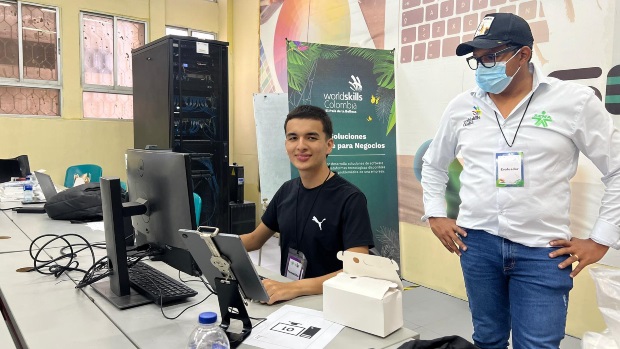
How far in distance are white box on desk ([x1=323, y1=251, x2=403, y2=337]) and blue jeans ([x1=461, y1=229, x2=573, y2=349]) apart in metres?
0.59

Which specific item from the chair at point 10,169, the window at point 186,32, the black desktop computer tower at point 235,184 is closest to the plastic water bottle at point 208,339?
the chair at point 10,169

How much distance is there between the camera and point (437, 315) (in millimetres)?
2877

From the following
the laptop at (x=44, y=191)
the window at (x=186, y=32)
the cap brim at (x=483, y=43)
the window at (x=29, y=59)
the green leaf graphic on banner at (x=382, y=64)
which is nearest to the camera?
the cap brim at (x=483, y=43)

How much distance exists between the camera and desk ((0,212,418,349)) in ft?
3.56

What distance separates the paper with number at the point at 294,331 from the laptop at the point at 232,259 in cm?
9

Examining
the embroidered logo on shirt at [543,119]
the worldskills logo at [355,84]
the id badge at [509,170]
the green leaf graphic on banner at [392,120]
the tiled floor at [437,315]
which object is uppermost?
the worldskills logo at [355,84]

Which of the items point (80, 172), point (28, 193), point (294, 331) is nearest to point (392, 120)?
point (294, 331)

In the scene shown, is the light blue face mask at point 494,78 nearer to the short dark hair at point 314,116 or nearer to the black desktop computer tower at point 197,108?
the short dark hair at point 314,116

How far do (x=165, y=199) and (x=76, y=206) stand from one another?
1.63 meters

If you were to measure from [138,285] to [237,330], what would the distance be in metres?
0.49

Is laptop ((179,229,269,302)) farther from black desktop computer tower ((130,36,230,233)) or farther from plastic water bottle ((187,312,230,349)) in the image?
black desktop computer tower ((130,36,230,233))

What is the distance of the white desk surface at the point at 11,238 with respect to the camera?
2.02 metres

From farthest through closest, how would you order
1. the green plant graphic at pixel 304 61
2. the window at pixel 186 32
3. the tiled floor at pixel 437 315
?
the window at pixel 186 32 → the green plant graphic at pixel 304 61 → the tiled floor at pixel 437 315

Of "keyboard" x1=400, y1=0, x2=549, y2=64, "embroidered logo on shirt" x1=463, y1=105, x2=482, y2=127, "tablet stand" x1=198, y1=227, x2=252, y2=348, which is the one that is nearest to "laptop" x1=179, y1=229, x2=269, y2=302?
"tablet stand" x1=198, y1=227, x2=252, y2=348
